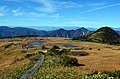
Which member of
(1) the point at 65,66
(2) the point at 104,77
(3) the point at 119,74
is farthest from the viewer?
(1) the point at 65,66

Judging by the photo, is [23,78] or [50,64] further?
[50,64]

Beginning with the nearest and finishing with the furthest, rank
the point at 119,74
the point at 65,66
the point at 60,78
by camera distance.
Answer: the point at 119,74 < the point at 60,78 < the point at 65,66

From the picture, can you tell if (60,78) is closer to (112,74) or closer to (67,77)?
(67,77)

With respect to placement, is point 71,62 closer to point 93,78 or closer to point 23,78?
point 23,78

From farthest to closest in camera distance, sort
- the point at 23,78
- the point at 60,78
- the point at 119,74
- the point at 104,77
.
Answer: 1. the point at 23,78
2. the point at 60,78
3. the point at 119,74
4. the point at 104,77

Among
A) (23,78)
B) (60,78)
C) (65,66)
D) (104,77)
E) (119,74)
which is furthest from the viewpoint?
(65,66)

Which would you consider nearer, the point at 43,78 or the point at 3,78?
the point at 43,78

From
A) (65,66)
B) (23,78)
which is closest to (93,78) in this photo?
(23,78)

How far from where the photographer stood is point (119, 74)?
162 ft

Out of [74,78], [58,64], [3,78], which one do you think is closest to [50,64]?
[58,64]

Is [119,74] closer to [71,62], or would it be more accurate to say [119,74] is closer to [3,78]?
[3,78]

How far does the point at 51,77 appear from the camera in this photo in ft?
177

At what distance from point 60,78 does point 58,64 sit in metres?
25.9

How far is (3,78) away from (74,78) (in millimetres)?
16677
